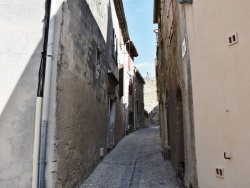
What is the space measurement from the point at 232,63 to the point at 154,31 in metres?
11.1

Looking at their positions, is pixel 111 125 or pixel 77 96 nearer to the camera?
pixel 77 96

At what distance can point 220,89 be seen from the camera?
2.86 meters

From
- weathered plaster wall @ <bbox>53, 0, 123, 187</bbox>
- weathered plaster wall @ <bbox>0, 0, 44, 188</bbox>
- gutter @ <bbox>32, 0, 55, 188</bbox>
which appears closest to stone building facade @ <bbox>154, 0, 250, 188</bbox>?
weathered plaster wall @ <bbox>53, 0, 123, 187</bbox>

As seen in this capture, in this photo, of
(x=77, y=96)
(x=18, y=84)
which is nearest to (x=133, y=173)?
(x=77, y=96)

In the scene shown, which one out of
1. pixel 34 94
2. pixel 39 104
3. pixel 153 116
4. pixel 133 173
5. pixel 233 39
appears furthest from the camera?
pixel 153 116

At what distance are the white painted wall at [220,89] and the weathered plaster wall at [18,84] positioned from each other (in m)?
2.58

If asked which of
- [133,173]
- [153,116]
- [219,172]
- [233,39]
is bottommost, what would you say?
[133,173]

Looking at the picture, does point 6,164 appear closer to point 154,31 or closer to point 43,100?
point 43,100

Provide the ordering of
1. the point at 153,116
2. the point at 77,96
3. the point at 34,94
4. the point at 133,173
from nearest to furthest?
the point at 34,94 → the point at 77,96 → the point at 133,173 → the point at 153,116

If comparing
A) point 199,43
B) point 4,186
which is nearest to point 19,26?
point 4,186

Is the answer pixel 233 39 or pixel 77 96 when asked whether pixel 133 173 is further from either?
pixel 233 39

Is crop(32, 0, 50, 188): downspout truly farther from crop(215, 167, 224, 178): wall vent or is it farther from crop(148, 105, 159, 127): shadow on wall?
crop(148, 105, 159, 127): shadow on wall

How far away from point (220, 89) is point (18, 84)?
122 inches

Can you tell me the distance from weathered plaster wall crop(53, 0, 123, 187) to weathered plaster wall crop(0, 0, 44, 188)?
16.8 inches
